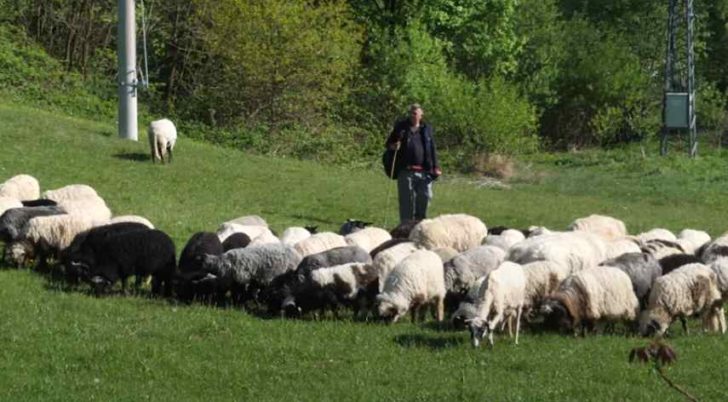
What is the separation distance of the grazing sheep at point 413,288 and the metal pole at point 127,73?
15.6 m

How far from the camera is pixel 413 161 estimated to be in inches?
711

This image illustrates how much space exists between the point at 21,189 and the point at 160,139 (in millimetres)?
6475

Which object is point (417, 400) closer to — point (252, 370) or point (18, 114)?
point (252, 370)

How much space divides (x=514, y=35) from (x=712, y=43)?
50.8 ft

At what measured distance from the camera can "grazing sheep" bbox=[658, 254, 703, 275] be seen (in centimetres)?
1341

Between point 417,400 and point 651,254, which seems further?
point 651,254

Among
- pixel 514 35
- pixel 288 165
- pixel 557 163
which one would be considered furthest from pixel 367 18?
pixel 288 165

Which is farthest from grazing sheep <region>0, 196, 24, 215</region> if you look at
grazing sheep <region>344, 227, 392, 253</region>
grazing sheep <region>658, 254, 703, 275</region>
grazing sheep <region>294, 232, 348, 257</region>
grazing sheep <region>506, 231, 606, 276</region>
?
grazing sheep <region>658, 254, 703, 275</region>

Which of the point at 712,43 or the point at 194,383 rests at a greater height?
the point at 712,43

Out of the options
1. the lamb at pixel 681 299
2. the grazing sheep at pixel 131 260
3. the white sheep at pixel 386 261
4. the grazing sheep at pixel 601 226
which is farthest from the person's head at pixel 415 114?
the lamb at pixel 681 299

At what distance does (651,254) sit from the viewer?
1395 centimetres

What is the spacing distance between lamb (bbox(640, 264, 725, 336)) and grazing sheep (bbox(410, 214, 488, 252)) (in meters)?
3.70

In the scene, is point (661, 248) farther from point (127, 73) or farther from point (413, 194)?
point (127, 73)

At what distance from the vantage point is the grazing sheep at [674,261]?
44.0 ft
